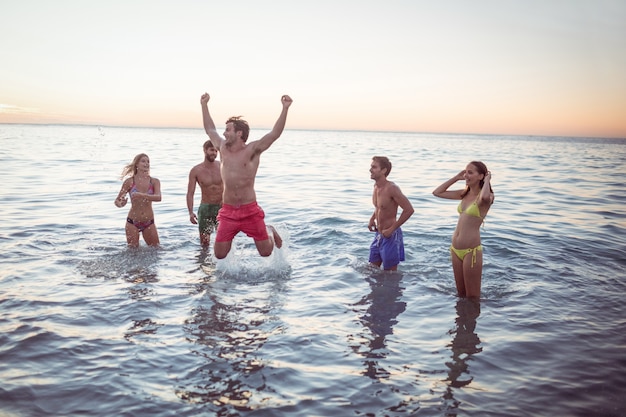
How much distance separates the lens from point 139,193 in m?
8.36

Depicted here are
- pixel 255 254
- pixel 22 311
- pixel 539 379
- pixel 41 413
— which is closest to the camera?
pixel 41 413

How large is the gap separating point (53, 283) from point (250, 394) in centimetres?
445

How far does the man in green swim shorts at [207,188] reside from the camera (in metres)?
9.20

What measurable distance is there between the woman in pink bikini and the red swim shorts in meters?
1.91

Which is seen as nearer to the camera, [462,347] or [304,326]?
[462,347]

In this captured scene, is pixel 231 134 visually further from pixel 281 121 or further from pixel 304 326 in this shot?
pixel 304 326

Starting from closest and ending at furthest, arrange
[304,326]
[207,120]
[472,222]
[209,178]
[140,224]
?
[304,326], [472,222], [207,120], [140,224], [209,178]

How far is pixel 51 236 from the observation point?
10.3 meters

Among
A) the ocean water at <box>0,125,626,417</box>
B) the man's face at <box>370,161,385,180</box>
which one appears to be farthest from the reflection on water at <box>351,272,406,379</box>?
the man's face at <box>370,161,385,180</box>

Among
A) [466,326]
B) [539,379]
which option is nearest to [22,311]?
[466,326]

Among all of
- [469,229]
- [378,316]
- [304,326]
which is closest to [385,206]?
[469,229]

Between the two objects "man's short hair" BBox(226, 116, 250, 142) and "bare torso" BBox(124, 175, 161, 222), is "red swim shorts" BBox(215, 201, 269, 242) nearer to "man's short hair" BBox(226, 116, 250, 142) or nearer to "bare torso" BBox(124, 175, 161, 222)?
"man's short hair" BBox(226, 116, 250, 142)

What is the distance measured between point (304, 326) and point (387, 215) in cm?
254

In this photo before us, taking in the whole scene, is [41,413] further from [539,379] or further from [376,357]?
[539,379]
